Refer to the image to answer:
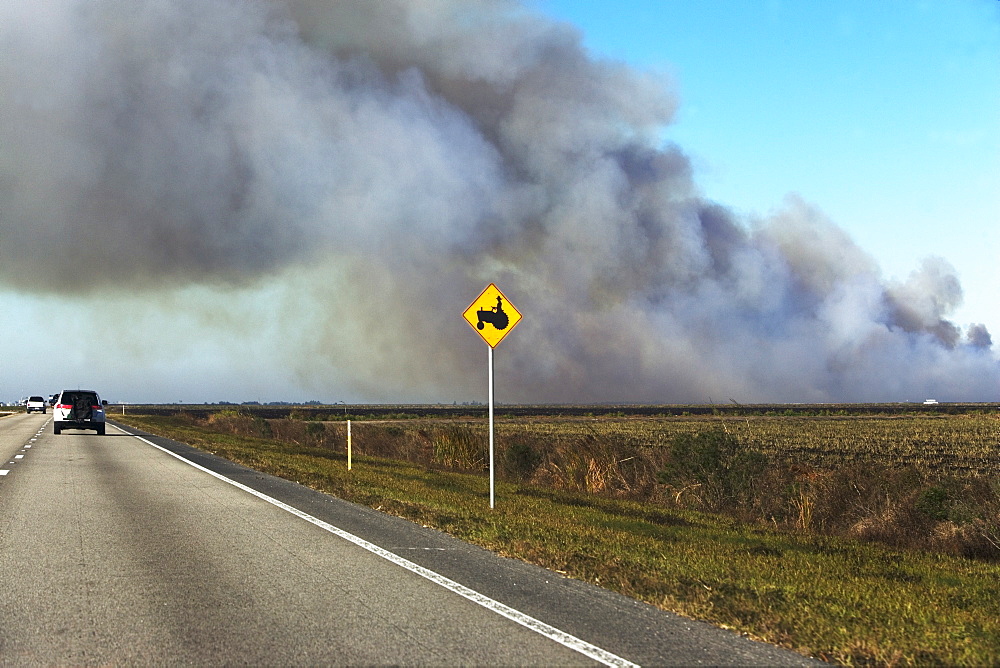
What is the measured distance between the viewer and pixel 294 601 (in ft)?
23.5

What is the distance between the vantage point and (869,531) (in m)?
13.8

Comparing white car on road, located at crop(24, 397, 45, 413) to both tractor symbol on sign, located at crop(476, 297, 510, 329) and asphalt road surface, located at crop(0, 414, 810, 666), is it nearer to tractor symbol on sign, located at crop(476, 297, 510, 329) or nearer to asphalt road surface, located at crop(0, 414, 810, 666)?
asphalt road surface, located at crop(0, 414, 810, 666)

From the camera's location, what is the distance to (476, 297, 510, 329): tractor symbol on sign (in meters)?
14.2

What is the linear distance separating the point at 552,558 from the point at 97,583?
4618 mm

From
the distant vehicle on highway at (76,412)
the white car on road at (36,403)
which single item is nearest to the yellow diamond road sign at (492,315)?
the distant vehicle on highway at (76,412)

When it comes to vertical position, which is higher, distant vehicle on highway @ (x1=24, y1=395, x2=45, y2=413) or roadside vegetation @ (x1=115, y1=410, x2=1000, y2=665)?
distant vehicle on highway @ (x1=24, y1=395, x2=45, y2=413)

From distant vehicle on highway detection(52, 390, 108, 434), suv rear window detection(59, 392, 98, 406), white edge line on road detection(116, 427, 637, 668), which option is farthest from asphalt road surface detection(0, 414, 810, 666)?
suv rear window detection(59, 392, 98, 406)

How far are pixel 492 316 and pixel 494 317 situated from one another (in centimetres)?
4

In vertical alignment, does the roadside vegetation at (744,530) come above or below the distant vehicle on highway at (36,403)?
below

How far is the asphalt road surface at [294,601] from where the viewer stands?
18.9 ft

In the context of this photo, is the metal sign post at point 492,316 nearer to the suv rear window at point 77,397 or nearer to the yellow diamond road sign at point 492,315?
the yellow diamond road sign at point 492,315

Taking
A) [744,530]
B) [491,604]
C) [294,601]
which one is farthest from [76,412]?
[491,604]

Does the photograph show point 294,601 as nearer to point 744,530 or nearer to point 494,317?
point 494,317

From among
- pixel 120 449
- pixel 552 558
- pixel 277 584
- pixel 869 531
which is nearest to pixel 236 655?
pixel 277 584
